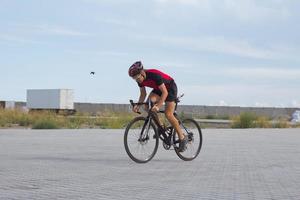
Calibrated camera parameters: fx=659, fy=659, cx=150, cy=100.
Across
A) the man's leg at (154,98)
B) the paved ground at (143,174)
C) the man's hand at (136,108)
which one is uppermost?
the man's leg at (154,98)

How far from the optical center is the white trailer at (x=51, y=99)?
63.9 m

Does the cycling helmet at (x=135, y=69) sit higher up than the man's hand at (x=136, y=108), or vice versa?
the cycling helmet at (x=135, y=69)

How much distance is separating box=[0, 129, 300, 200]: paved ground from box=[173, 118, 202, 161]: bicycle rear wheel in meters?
0.20

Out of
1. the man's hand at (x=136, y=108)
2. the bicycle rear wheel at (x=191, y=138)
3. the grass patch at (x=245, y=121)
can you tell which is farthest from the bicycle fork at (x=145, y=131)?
the grass patch at (x=245, y=121)

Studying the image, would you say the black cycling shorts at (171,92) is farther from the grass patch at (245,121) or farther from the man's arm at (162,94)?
the grass patch at (245,121)

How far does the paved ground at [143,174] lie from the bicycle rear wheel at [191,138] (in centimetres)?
20

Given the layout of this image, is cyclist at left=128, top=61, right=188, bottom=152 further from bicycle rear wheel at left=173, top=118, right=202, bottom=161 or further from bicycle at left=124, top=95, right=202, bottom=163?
bicycle rear wheel at left=173, top=118, right=202, bottom=161

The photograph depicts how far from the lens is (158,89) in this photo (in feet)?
38.2

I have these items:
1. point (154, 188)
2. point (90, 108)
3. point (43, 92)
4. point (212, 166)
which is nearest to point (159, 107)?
point (212, 166)

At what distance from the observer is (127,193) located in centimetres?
783

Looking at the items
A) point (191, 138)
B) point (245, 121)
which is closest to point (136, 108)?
point (191, 138)

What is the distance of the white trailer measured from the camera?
210 ft

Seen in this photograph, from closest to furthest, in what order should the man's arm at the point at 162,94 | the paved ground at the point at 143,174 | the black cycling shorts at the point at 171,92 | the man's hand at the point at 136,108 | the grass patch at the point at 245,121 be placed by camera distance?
the paved ground at the point at 143,174 < the man's arm at the point at 162,94 < the man's hand at the point at 136,108 < the black cycling shorts at the point at 171,92 < the grass patch at the point at 245,121

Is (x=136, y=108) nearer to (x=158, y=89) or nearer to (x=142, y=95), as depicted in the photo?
(x=142, y=95)
